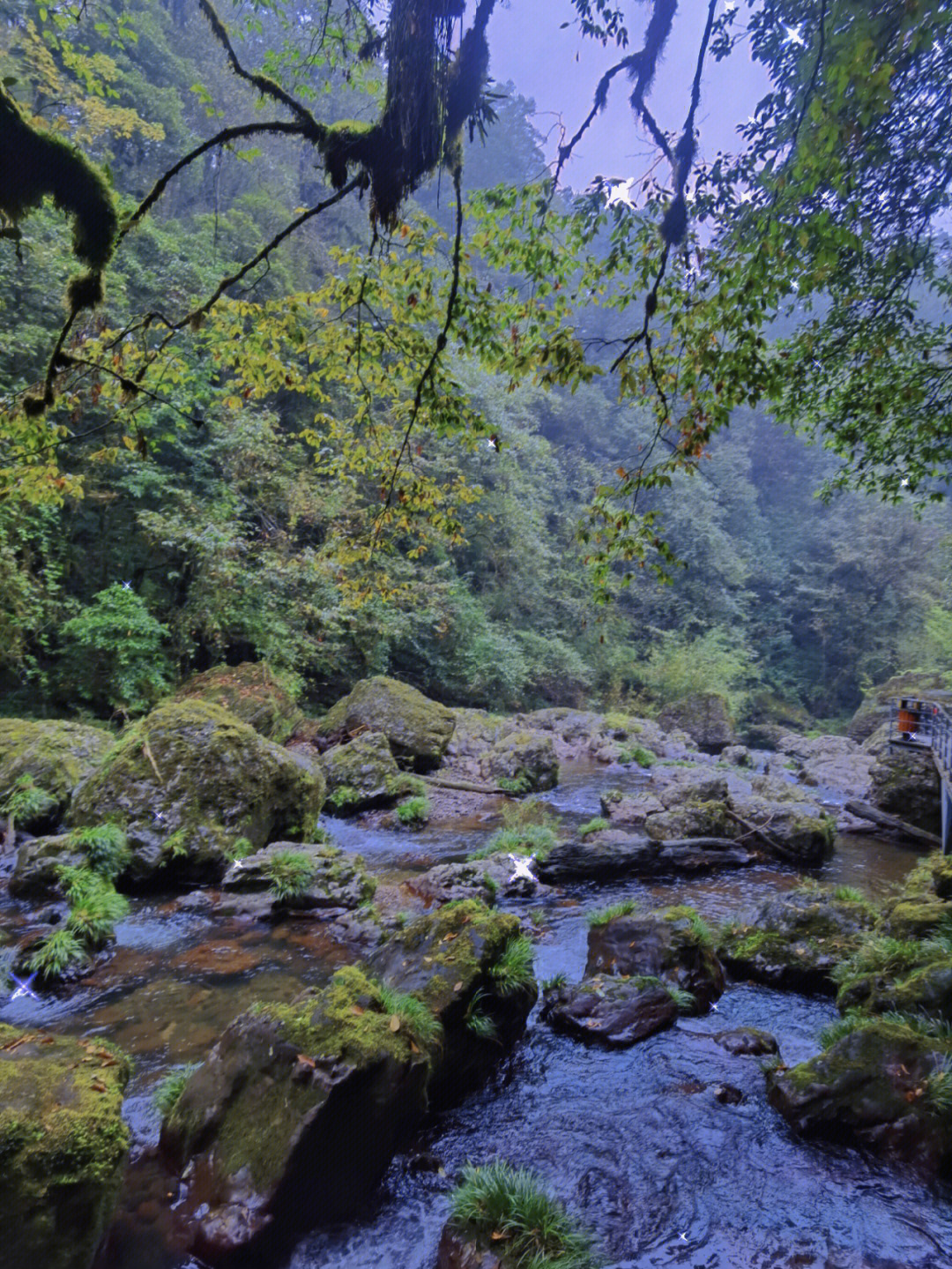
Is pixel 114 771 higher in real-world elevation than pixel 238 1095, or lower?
higher

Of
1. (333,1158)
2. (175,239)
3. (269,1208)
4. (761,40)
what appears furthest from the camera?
(175,239)

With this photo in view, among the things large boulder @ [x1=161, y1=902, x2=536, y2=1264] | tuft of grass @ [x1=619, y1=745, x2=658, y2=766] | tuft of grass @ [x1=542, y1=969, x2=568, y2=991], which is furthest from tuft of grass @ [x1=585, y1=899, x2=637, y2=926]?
tuft of grass @ [x1=619, y1=745, x2=658, y2=766]

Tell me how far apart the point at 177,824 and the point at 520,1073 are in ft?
16.0

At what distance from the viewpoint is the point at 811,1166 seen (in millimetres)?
3768

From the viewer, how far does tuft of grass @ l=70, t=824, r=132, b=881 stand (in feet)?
23.0

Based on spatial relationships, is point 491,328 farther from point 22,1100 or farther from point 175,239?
point 175,239

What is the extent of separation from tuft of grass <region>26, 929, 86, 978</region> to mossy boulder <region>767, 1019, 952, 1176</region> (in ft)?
17.6

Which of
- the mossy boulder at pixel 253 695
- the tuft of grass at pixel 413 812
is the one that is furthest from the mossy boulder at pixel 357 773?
the mossy boulder at pixel 253 695

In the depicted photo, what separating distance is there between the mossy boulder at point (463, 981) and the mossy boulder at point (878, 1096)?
72.1 inches

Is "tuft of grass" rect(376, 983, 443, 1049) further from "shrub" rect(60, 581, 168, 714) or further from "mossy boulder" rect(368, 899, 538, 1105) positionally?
"shrub" rect(60, 581, 168, 714)

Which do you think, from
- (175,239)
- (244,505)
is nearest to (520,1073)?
(244,505)

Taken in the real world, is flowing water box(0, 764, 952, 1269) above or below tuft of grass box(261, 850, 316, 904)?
below

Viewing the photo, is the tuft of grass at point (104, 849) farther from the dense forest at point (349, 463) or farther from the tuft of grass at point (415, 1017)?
the tuft of grass at point (415, 1017)

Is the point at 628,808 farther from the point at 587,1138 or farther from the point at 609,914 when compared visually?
the point at 587,1138
